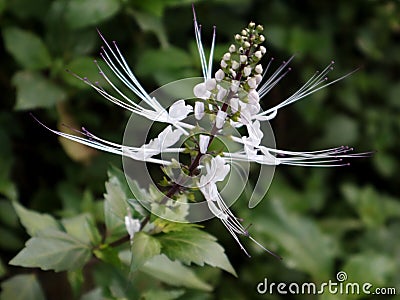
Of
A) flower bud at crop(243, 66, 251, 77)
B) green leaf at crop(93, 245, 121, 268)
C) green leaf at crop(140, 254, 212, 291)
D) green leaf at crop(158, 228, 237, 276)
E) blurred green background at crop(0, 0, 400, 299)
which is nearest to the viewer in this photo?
flower bud at crop(243, 66, 251, 77)

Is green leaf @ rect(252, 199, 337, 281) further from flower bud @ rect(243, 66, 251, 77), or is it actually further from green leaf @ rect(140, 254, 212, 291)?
→ flower bud @ rect(243, 66, 251, 77)

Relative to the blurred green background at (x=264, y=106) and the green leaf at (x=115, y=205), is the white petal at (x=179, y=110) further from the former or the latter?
the blurred green background at (x=264, y=106)

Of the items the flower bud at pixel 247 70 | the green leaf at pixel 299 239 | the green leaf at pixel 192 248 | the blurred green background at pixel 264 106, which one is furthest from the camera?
the green leaf at pixel 299 239

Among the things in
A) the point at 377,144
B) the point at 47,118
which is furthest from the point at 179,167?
the point at 377,144

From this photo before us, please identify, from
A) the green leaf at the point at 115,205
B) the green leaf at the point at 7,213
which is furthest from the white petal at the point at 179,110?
the green leaf at the point at 7,213

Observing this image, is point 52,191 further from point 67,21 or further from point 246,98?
point 246,98

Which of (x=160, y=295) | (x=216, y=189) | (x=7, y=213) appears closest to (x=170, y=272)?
(x=160, y=295)

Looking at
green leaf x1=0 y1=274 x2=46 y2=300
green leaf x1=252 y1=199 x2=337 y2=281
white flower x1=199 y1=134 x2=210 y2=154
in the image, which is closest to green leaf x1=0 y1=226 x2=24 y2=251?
green leaf x1=0 y1=274 x2=46 y2=300
